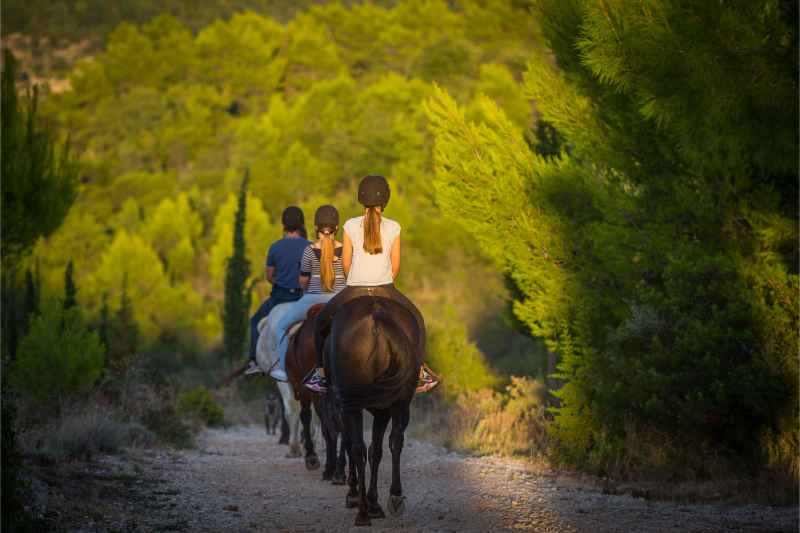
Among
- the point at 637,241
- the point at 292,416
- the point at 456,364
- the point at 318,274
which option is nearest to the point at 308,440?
the point at 292,416

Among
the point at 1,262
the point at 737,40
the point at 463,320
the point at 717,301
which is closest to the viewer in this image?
the point at 737,40

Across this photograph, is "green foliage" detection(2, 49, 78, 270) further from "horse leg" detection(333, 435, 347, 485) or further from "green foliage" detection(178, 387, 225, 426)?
"horse leg" detection(333, 435, 347, 485)

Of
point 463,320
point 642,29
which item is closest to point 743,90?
point 642,29

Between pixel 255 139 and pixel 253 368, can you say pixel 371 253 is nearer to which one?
pixel 253 368

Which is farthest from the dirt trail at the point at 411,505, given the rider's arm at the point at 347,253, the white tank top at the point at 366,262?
the rider's arm at the point at 347,253

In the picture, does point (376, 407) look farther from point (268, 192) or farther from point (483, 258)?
point (268, 192)

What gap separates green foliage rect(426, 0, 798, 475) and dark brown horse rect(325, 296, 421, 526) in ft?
10.1

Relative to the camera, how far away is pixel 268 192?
49.0m

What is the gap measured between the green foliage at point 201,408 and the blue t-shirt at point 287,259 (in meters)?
6.66

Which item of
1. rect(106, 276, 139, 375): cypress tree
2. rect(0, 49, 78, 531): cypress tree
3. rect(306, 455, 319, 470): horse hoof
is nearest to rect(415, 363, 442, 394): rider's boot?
rect(306, 455, 319, 470): horse hoof

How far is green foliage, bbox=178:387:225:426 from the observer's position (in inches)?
698

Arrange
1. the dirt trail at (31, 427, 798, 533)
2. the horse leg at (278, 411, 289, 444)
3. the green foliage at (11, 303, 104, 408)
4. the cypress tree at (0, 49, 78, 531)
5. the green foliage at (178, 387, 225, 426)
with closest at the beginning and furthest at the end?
the dirt trail at (31, 427, 798, 533), the horse leg at (278, 411, 289, 444), the green foliage at (11, 303, 104, 408), the green foliage at (178, 387, 225, 426), the cypress tree at (0, 49, 78, 531)

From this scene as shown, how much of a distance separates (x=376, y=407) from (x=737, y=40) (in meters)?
4.13

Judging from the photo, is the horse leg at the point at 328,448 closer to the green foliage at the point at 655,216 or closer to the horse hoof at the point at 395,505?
the horse hoof at the point at 395,505
